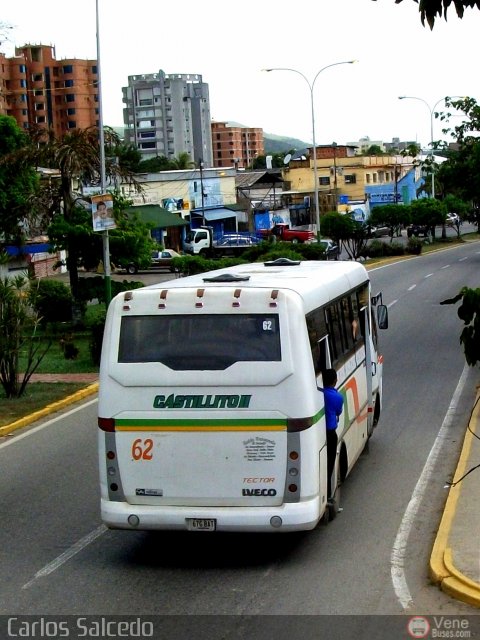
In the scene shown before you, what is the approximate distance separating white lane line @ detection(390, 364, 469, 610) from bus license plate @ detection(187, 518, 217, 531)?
1.65 metres

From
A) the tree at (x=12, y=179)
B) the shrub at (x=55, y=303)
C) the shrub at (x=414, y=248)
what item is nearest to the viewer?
the shrub at (x=55, y=303)

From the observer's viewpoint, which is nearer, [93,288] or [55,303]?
[93,288]

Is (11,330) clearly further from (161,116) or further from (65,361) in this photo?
(161,116)

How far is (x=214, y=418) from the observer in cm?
915

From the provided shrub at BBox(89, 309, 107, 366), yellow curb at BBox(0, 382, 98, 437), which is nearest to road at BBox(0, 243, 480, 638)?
yellow curb at BBox(0, 382, 98, 437)

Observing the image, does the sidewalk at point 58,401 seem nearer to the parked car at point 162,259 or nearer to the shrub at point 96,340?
the shrub at point 96,340

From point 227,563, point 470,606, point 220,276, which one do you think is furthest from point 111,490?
point 470,606

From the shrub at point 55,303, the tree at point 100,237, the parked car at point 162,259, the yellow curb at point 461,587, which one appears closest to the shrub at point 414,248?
the parked car at point 162,259

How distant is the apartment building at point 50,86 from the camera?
148 metres

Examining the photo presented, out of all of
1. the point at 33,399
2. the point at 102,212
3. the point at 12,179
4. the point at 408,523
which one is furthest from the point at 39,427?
the point at 12,179

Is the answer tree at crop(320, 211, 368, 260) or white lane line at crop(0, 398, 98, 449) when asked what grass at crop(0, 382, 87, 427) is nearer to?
white lane line at crop(0, 398, 98, 449)

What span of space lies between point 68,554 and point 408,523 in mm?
3543

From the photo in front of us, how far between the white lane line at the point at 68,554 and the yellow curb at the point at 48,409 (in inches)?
245

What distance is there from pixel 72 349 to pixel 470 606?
718 inches
